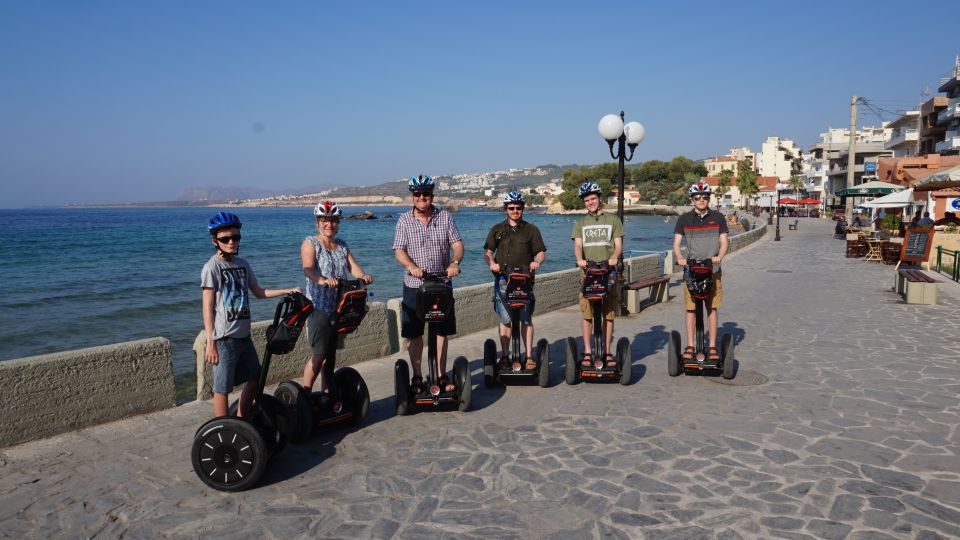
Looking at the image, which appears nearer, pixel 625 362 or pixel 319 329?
pixel 319 329

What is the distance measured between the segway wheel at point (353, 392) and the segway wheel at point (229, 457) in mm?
1263

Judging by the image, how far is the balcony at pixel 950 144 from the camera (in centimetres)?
5119

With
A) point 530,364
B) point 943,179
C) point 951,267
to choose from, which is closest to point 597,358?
point 530,364

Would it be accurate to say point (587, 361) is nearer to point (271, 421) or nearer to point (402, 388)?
point (402, 388)

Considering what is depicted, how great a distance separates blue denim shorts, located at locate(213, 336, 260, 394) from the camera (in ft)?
14.4

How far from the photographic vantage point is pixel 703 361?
22.0ft

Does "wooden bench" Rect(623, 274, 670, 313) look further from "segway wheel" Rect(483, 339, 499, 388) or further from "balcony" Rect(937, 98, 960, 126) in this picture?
"balcony" Rect(937, 98, 960, 126)

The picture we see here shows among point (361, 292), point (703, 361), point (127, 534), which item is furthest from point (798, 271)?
point (127, 534)

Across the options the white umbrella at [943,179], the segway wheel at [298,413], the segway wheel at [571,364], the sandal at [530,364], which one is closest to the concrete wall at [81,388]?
the segway wheel at [298,413]

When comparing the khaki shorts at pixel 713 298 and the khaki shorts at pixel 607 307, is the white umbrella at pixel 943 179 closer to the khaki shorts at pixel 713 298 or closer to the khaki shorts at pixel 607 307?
the khaki shorts at pixel 713 298

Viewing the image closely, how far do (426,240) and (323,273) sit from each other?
3.03 feet

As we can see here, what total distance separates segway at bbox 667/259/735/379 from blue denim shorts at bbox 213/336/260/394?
13.7ft

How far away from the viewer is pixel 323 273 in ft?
17.0

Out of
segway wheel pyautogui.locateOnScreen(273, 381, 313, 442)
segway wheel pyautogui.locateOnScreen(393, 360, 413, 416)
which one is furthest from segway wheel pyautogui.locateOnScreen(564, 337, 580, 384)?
segway wheel pyautogui.locateOnScreen(273, 381, 313, 442)
